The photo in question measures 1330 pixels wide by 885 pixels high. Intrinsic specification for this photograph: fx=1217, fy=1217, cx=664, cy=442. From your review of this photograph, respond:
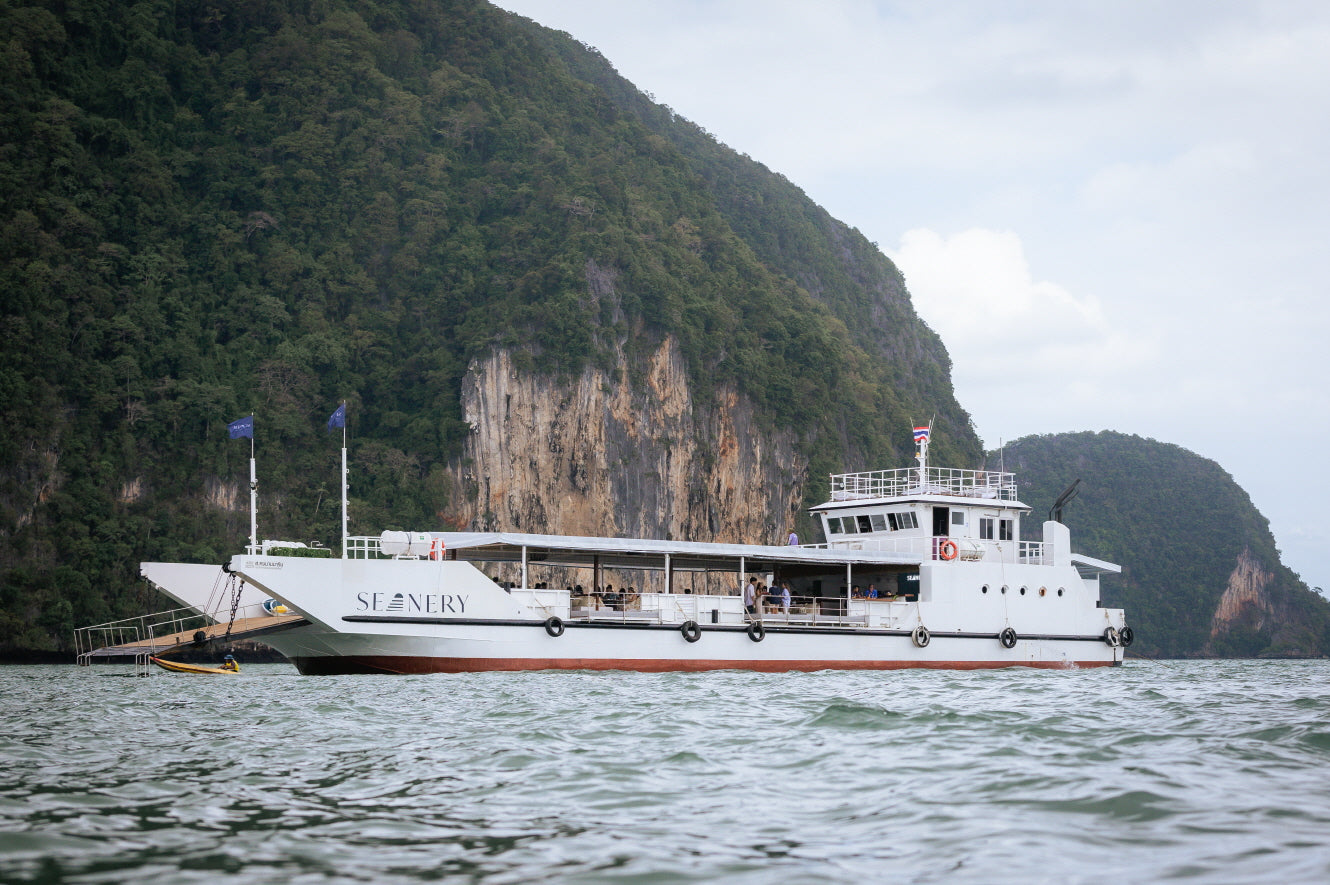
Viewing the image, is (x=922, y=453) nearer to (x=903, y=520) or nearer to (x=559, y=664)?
(x=903, y=520)

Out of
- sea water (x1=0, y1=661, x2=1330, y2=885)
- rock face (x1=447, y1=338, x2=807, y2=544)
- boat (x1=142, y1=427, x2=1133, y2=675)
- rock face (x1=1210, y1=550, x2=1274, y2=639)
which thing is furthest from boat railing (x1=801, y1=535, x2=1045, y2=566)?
rock face (x1=1210, y1=550, x2=1274, y2=639)

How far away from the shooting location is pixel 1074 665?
1203 inches

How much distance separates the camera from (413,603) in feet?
76.6

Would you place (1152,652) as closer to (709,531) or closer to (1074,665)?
(709,531)

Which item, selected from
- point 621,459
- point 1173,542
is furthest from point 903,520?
point 1173,542

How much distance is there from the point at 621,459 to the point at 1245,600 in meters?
66.4

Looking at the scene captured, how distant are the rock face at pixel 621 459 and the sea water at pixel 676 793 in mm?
48234

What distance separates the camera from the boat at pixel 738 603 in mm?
23297

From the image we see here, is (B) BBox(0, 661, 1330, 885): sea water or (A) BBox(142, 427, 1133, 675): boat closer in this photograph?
(B) BBox(0, 661, 1330, 885): sea water

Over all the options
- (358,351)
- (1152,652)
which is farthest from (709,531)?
(1152,652)

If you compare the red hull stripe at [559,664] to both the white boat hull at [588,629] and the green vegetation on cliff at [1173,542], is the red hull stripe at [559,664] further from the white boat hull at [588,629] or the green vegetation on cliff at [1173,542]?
the green vegetation on cliff at [1173,542]

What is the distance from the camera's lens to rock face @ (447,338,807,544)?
207ft

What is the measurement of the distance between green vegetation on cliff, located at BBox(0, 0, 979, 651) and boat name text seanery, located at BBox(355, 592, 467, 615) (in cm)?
2872

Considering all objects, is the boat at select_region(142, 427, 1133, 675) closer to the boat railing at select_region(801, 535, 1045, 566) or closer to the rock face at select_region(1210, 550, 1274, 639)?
the boat railing at select_region(801, 535, 1045, 566)
